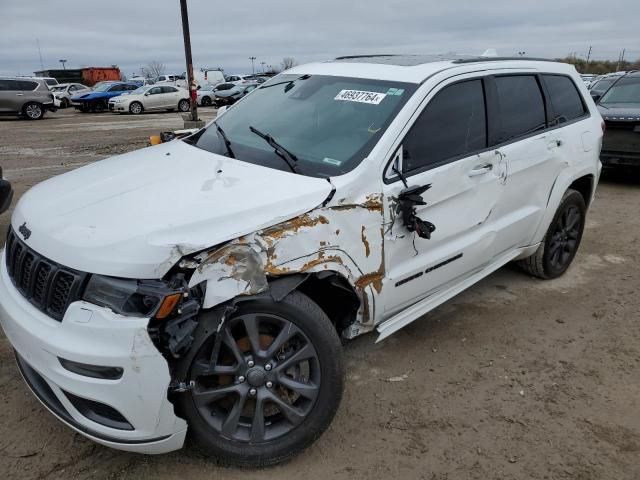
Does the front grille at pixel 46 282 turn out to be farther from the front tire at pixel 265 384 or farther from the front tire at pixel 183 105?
the front tire at pixel 183 105

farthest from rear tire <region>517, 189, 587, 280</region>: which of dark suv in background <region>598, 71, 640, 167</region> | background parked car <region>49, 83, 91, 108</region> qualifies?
background parked car <region>49, 83, 91, 108</region>

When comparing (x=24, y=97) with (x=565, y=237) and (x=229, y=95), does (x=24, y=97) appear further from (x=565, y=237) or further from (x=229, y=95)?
(x=565, y=237)

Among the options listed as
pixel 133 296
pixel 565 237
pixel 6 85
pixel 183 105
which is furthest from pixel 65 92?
pixel 133 296

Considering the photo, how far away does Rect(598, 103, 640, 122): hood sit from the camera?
7.66m

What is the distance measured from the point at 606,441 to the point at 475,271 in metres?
1.30

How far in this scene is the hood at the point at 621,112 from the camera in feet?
25.1

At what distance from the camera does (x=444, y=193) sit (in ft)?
9.96

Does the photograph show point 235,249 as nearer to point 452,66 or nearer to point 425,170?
point 425,170

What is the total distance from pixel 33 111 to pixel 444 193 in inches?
920

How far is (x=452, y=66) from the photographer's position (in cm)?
325

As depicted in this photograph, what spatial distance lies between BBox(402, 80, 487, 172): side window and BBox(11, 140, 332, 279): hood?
680mm

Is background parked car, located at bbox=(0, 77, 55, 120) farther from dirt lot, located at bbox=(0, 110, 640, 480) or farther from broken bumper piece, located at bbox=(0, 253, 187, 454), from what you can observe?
broken bumper piece, located at bbox=(0, 253, 187, 454)

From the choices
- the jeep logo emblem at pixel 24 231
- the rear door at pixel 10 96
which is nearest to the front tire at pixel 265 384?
the jeep logo emblem at pixel 24 231

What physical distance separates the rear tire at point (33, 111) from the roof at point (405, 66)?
71.8ft
